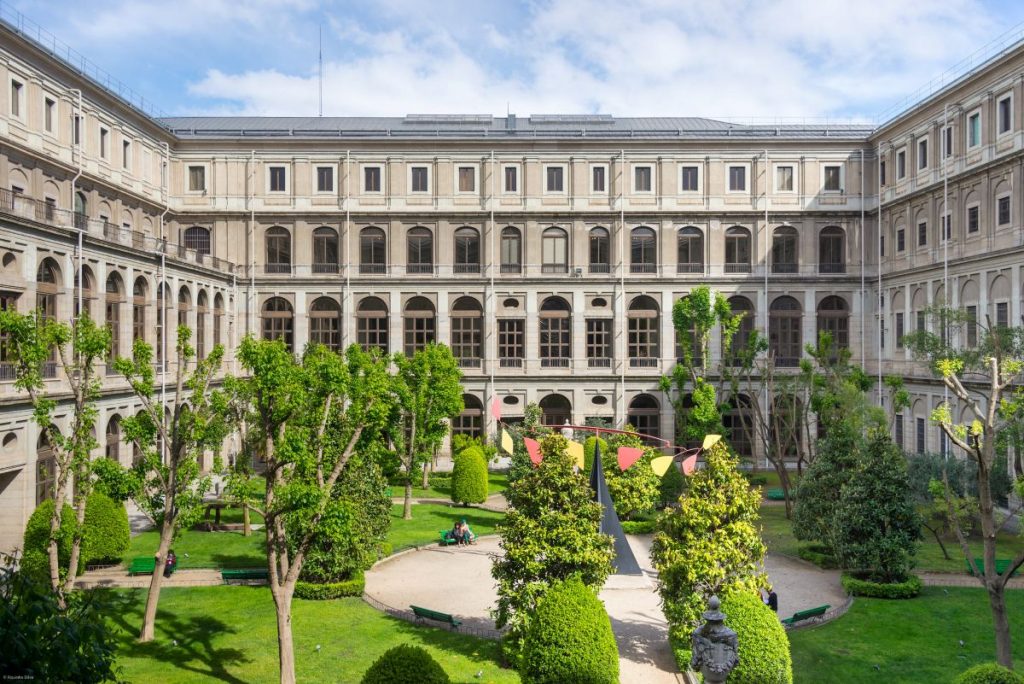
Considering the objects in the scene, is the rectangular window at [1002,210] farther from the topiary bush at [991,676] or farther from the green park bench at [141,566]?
the green park bench at [141,566]

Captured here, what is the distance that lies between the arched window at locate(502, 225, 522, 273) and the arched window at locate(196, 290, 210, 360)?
1815 centimetres

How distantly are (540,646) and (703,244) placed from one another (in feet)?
130

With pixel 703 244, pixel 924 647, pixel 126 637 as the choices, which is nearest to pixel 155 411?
pixel 126 637

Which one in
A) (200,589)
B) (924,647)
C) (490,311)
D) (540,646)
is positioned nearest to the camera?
(540,646)

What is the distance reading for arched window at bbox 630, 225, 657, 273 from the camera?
53.5 meters

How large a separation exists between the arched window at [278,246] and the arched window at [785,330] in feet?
102

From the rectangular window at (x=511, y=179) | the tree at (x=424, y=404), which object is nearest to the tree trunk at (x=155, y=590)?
the tree at (x=424, y=404)

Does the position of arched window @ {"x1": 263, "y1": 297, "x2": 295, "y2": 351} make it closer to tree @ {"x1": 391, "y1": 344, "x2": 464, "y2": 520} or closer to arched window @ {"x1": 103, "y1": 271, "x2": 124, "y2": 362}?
arched window @ {"x1": 103, "y1": 271, "x2": 124, "y2": 362}

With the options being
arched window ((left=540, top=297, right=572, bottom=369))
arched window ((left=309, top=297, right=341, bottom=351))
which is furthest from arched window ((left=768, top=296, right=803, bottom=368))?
arched window ((left=309, top=297, right=341, bottom=351))

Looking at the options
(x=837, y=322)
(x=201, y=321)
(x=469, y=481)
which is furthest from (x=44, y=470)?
(x=837, y=322)

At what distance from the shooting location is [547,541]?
20.1 meters

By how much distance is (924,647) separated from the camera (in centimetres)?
2145

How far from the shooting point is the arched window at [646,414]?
53125 mm

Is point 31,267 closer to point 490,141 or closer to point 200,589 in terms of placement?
point 200,589
